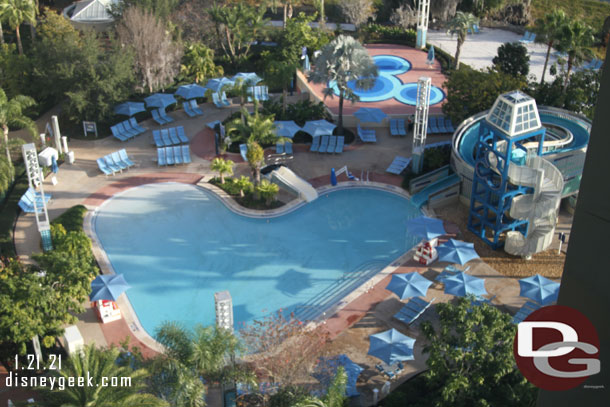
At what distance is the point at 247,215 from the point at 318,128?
9049 millimetres

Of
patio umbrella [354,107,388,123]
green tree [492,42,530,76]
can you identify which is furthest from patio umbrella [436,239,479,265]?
green tree [492,42,530,76]

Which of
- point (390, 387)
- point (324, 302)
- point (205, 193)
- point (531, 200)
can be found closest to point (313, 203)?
point (205, 193)

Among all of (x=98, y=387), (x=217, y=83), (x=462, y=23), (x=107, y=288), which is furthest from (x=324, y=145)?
(x=98, y=387)

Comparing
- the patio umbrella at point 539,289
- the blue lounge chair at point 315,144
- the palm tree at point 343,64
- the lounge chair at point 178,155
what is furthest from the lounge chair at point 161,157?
the patio umbrella at point 539,289

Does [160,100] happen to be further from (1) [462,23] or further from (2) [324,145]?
(1) [462,23]

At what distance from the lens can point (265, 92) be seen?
153ft

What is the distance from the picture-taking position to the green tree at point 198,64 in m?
49.3

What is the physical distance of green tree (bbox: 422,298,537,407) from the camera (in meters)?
18.2

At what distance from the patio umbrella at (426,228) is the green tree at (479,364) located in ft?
35.3

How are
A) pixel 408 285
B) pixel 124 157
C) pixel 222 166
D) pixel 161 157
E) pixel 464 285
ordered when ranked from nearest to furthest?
1. pixel 464 285
2. pixel 408 285
3. pixel 222 166
4. pixel 124 157
5. pixel 161 157

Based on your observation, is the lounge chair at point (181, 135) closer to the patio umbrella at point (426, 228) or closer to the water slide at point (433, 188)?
the water slide at point (433, 188)

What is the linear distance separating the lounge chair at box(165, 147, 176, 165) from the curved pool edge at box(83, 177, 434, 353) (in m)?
2.73

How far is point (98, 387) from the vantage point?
17.9m

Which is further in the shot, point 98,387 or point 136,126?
point 136,126
